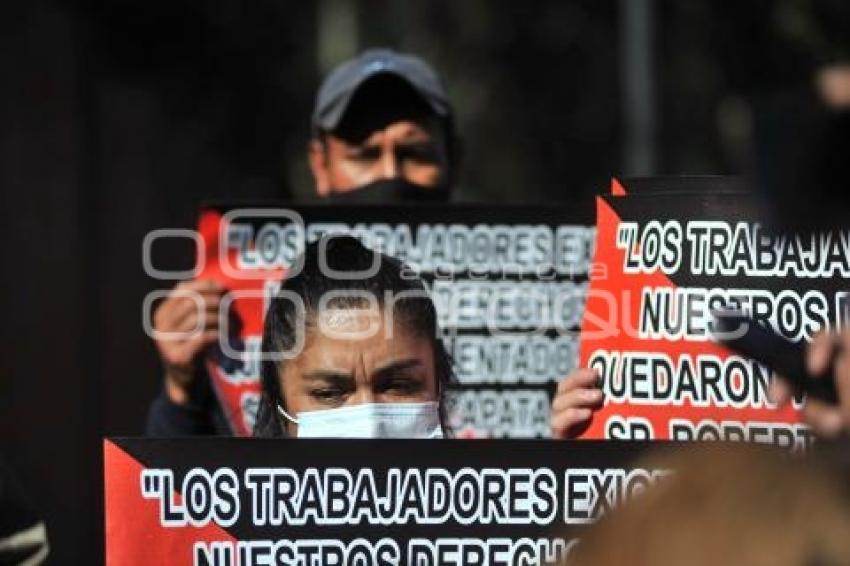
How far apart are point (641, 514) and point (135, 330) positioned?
297 inches

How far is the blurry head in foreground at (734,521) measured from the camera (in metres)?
2.26

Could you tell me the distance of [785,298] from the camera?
4.05m

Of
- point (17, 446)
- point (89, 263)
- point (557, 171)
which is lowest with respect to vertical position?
point (17, 446)

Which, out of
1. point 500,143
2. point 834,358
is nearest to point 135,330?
point 834,358

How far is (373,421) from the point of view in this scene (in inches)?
163

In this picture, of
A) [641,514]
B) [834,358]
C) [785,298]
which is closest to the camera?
[641,514]

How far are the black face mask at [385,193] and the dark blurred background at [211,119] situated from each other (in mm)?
1397

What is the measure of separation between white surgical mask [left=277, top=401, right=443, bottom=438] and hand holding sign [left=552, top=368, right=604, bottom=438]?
0.23m

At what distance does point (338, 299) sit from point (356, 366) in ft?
0.66

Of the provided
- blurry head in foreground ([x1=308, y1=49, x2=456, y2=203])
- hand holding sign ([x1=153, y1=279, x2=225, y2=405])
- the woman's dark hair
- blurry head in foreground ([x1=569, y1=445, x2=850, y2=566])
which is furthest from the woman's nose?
blurry head in foreground ([x1=569, y1=445, x2=850, y2=566])

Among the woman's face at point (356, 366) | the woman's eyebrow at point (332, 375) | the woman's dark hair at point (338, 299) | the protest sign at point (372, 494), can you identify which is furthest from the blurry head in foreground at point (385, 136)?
the protest sign at point (372, 494)

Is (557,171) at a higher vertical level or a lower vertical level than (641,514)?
higher

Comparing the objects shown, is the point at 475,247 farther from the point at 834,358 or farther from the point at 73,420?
the point at 73,420

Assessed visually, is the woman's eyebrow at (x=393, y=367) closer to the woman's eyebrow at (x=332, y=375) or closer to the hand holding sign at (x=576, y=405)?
the woman's eyebrow at (x=332, y=375)
